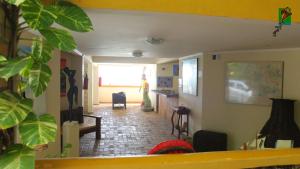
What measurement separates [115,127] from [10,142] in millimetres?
4878

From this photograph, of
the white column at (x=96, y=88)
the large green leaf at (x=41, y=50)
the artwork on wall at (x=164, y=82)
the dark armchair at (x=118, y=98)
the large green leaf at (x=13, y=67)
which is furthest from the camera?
the white column at (x=96, y=88)

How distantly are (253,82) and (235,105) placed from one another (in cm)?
49

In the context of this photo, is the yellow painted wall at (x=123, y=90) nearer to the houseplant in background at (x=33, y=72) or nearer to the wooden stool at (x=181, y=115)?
the wooden stool at (x=181, y=115)

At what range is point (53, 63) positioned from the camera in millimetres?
2617

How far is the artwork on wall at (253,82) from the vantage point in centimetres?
333

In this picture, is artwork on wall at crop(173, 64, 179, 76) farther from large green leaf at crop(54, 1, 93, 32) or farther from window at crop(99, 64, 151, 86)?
large green leaf at crop(54, 1, 93, 32)

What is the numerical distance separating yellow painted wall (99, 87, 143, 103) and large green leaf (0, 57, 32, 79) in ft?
31.8

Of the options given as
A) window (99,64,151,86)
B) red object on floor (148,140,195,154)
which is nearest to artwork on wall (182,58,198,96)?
red object on floor (148,140,195,154)

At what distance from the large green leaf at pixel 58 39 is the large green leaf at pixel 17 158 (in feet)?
1.24

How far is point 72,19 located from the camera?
2.75 feet

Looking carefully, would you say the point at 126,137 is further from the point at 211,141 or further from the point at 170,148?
the point at 170,148

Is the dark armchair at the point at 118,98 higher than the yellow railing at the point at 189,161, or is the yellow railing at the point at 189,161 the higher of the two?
the yellow railing at the point at 189,161

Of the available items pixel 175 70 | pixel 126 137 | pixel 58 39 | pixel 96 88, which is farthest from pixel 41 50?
pixel 96 88

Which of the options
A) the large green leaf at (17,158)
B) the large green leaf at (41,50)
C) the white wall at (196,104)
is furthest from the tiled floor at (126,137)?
the large green leaf at (41,50)
